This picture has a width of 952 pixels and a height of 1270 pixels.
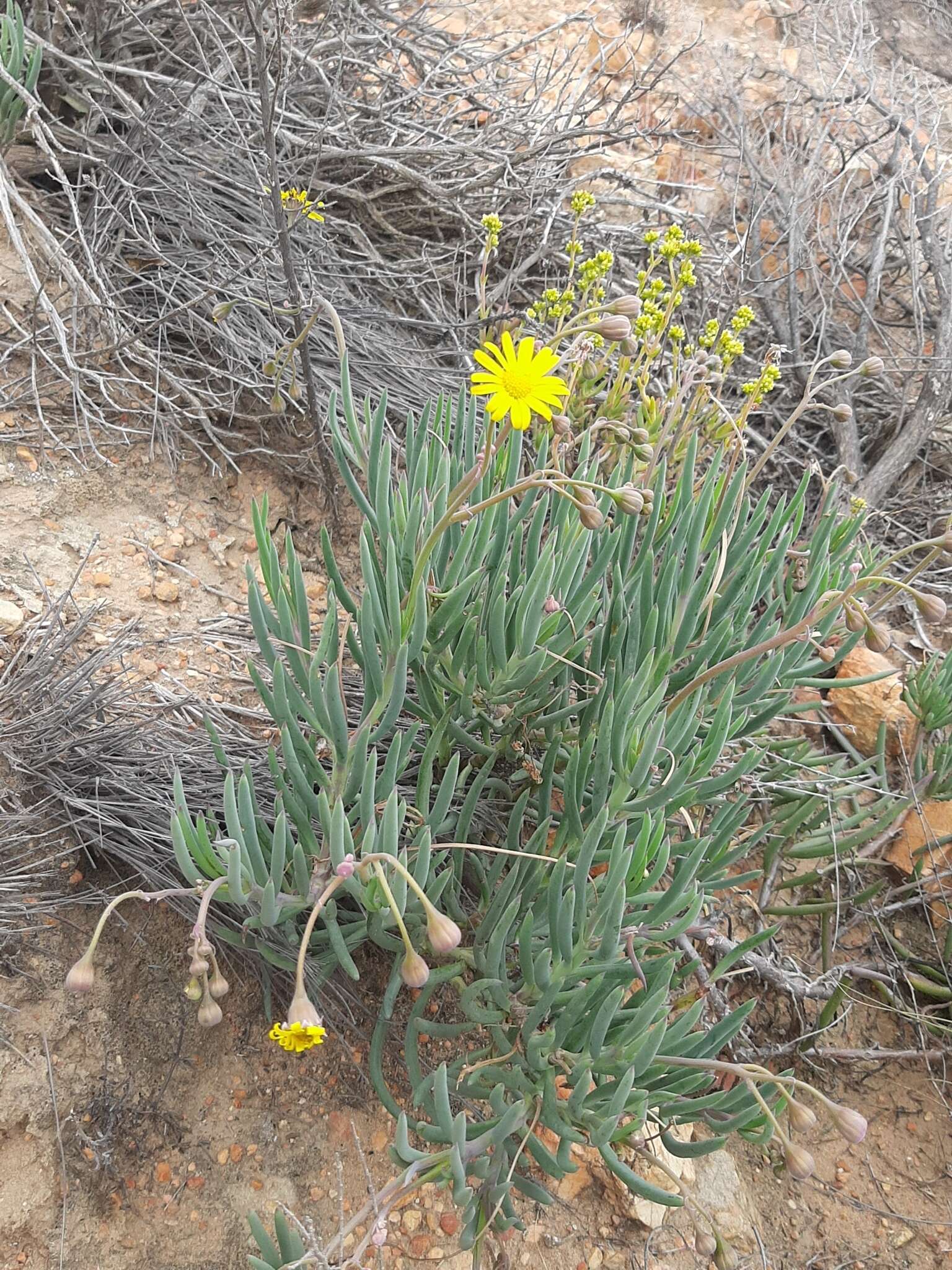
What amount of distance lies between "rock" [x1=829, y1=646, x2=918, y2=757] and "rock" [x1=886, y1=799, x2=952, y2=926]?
215mm

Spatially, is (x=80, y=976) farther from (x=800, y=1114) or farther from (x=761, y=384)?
(x=761, y=384)

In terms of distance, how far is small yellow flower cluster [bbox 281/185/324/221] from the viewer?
2691 millimetres

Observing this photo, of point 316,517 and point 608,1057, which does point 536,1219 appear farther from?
point 316,517

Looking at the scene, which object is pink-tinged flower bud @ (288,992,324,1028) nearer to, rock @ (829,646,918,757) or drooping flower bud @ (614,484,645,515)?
drooping flower bud @ (614,484,645,515)

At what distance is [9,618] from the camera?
2199 millimetres

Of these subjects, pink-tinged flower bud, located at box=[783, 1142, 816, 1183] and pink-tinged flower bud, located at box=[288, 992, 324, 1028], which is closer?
pink-tinged flower bud, located at box=[288, 992, 324, 1028]

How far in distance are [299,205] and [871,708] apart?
7.85ft

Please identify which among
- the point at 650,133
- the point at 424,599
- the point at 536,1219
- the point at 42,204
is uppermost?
the point at 650,133

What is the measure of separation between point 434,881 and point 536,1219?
2.60 feet

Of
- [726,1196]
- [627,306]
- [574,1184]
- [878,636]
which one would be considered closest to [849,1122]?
[878,636]

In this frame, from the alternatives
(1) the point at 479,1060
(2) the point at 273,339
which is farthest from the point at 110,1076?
(2) the point at 273,339

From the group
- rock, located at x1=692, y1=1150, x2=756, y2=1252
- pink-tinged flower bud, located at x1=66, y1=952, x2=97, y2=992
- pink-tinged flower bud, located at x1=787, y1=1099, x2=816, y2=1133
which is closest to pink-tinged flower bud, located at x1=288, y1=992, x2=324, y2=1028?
pink-tinged flower bud, located at x1=66, y1=952, x2=97, y2=992

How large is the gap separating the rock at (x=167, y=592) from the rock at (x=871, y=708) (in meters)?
1.93

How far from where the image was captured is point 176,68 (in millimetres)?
3582
